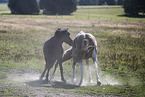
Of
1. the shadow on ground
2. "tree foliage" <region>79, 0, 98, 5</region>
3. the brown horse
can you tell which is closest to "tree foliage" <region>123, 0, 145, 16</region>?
the brown horse

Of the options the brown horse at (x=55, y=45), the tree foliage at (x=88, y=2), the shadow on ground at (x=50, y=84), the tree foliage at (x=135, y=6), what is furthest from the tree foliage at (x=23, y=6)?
the shadow on ground at (x=50, y=84)

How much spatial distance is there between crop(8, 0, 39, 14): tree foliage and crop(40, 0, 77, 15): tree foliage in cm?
642

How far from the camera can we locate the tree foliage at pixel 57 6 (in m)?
89.2

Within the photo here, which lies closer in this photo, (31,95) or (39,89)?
(31,95)

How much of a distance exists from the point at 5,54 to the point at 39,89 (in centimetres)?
879

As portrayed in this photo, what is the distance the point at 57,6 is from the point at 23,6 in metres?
14.9

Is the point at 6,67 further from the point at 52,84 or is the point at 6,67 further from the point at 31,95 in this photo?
the point at 31,95

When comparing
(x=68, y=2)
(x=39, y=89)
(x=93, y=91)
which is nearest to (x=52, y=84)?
(x=39, y=89)

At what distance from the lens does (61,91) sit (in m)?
8.23

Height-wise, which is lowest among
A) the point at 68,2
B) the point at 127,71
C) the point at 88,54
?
the point at 127,71

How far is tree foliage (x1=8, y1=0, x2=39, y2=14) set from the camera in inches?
3243

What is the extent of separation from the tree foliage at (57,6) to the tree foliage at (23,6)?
21.1ft

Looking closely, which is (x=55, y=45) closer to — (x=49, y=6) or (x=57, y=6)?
(x=57, y=6)

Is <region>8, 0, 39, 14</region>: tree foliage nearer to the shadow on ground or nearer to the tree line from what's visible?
the tree line
